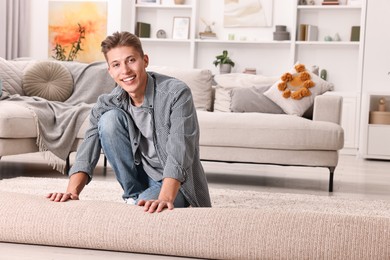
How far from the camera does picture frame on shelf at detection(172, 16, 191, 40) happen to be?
820cm

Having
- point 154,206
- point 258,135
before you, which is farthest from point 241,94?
point 154,206

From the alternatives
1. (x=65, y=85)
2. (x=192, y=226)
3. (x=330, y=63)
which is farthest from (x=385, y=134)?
(x=192, y=226)

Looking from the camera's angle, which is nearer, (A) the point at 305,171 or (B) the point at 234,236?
(B) the point at 234,236

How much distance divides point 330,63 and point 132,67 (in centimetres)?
A: 596

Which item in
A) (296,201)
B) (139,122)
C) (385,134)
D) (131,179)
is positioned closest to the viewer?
(139,122)

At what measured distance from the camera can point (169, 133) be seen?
238cm

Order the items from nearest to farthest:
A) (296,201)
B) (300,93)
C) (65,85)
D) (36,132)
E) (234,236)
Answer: (234,236), (296,201), (36,132), (300,93), (65,85)

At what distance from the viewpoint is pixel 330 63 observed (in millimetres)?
7953

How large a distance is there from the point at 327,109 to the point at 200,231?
341 cm

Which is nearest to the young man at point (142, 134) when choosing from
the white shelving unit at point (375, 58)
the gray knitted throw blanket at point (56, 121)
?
the gray knitted throw blanket at point (56, 121)

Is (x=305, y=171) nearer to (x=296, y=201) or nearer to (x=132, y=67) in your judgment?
(x=296, y=201)

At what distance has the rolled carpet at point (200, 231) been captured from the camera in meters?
1.40

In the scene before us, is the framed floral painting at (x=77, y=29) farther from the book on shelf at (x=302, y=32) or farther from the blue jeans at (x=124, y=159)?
the blue jeans at (x=124, y=159)

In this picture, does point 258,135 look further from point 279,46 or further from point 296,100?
point 279,46
